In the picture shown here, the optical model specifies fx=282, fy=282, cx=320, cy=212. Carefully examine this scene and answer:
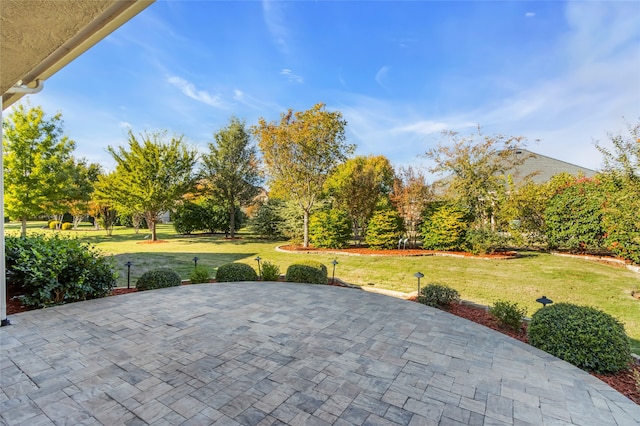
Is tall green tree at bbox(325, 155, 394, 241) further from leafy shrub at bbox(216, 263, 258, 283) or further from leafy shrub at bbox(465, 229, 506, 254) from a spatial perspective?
leafy shrub at bbox(216, 263, 258, 283)

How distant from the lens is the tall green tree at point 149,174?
15.9 metres

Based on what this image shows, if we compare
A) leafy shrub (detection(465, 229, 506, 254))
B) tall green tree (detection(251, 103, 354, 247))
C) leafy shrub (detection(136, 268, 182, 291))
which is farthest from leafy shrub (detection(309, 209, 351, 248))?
leafy shrub (detection(136, 268, 182, 291))

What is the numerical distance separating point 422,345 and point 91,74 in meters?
8.62

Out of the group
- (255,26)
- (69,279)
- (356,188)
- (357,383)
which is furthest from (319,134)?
(357,383)

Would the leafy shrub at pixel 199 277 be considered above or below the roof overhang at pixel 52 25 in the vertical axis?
below

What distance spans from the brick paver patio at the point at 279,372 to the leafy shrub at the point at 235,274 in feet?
6.67

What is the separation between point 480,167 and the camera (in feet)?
39.8

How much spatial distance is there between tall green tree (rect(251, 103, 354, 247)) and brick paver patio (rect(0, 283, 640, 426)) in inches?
397

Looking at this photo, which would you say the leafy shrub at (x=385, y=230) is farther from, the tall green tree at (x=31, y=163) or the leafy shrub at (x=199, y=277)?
the tall green tree at (x=31, y=163)

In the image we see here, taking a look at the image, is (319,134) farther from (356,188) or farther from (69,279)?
(69,279)

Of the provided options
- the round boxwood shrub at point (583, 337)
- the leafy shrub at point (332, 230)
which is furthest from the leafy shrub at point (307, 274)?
the leafy shrub at point (332, 230)

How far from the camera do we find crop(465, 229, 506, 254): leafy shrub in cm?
1112

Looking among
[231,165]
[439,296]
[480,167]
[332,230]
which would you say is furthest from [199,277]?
[231,165]

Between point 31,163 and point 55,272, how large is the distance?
1217 cm
